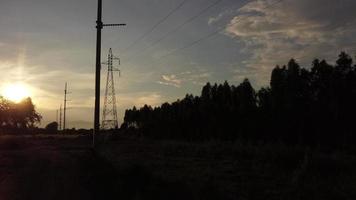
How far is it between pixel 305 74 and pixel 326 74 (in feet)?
14.1

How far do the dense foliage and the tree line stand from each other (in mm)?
72588

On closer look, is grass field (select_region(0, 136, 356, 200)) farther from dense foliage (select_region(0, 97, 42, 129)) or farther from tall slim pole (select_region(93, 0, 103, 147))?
dense foliage (select_region(0, 97, 42, 129))

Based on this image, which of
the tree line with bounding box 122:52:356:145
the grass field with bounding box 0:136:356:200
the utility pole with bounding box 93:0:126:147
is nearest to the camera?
the grass field with bounding box 0:136:356:200

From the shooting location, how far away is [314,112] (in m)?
74.9

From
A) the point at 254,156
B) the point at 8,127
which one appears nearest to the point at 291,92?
the point at 254,156

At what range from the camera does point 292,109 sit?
7600cm

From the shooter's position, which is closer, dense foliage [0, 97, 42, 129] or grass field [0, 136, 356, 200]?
grass field [0, 136, 356, 200]

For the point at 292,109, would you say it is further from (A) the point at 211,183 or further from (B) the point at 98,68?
(A) the point at 211,183

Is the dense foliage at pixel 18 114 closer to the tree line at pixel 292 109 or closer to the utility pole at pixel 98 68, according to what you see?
the tree line at pixel 292 109

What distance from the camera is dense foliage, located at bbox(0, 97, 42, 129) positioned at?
5925 inches

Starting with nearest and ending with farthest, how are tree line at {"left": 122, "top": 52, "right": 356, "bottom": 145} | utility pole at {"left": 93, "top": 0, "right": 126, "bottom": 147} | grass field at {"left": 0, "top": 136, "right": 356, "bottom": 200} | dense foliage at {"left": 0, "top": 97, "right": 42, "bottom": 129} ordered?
1. grass field at {"left": 0, "top": 136, "right": 356, "bottom": 200}
2. utility pole at {"left": 93, "top": 0, "right": 126, "bottom": 147}
3. tree line at {"left": 122, "top": 52, "right": 356, "bottom": 145}
4. dense foliage at {"left": 0, "top": 97, "right": 42, "bottom": 129}

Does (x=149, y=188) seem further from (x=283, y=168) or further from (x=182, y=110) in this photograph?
(x=182, y=110)

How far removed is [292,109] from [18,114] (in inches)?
4057

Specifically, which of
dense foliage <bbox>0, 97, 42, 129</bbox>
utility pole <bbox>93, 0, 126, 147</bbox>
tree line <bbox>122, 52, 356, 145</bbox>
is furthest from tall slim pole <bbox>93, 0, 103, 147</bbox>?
dense foliage <bbox>0, 97, 42, 129</bbox>
